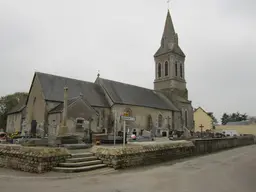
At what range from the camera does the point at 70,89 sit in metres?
29.5

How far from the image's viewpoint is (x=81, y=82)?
106 ft

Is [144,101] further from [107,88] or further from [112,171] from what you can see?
[112,171]

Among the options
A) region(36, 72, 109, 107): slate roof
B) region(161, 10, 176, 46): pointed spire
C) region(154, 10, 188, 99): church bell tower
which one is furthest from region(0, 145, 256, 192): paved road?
region(161, 10, 176, 46): pointed spire

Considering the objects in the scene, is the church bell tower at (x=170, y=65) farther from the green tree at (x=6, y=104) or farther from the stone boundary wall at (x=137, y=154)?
the stone boundary wall at (x=137, y=154)

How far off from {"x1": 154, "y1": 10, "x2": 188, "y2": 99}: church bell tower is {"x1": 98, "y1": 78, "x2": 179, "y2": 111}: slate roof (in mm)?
3129

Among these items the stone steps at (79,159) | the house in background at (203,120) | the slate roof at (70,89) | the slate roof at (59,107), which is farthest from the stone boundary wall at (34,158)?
the house in background at (203,120)

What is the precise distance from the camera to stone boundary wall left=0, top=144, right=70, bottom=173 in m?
9.55

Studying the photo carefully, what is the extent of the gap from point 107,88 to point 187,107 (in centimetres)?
1942

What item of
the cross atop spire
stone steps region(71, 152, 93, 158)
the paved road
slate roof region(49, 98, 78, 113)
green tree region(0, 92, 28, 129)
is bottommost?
the paved road

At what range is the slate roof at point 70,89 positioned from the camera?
2694cm

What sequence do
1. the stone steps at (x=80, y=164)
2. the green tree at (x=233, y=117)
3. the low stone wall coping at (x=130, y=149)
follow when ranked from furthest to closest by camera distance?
the green tree at (x=233, y=117)
the low stone wall coping at (x=130, y=149)
the stone steps at (x=80, y=164)

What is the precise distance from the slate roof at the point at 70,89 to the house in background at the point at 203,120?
111 ft

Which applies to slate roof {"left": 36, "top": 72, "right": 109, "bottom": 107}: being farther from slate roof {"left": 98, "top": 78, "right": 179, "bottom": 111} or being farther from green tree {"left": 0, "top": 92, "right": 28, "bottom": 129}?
green tree {"left": 0, "top": 92, "right": 28, "bottom": 129}

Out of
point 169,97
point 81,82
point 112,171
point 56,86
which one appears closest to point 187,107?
point 169,97
